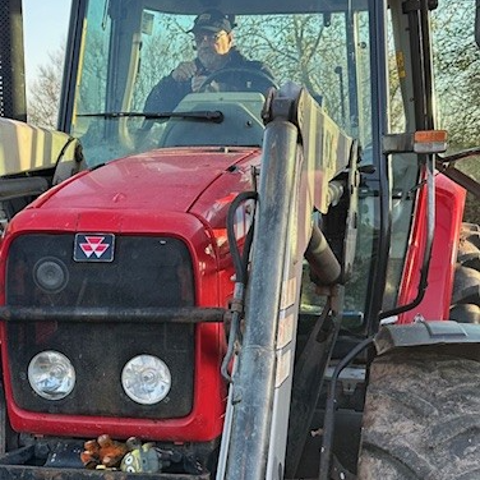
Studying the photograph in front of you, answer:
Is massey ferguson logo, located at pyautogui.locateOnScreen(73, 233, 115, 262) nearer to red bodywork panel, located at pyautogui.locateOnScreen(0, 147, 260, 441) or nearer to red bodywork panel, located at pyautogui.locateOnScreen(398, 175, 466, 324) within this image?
red bodywork panel, located at pyautogui.locateOnScreen(0, 147, 260, 441)

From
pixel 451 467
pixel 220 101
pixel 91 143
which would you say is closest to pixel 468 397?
pixel 451 467

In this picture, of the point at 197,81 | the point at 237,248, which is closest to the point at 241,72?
the point at 197,81


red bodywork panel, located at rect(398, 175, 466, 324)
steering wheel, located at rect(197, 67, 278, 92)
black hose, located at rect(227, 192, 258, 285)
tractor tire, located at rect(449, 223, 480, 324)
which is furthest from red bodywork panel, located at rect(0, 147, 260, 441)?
tractor tire, located at rect(449, 223, 480, 324)

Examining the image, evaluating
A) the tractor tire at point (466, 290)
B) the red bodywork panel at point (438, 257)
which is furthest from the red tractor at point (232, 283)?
the tractor tire at point (466, 290)

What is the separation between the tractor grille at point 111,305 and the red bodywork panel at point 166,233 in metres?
0.03

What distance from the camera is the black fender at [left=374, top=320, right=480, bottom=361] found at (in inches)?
99.0

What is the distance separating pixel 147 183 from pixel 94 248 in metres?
0.35

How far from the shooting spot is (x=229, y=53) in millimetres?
3533

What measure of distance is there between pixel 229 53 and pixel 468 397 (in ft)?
5.78

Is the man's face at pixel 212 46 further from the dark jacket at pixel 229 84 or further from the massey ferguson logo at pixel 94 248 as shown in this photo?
the massey ferguson logo at pixel 94 248

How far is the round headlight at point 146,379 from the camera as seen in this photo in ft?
7.75

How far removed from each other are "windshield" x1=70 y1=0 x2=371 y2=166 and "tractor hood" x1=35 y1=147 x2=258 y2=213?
1.26 ft

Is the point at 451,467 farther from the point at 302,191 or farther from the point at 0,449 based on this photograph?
the point at 0,449

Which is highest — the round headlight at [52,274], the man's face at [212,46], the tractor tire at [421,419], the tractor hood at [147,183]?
the man's face at [212,46]
